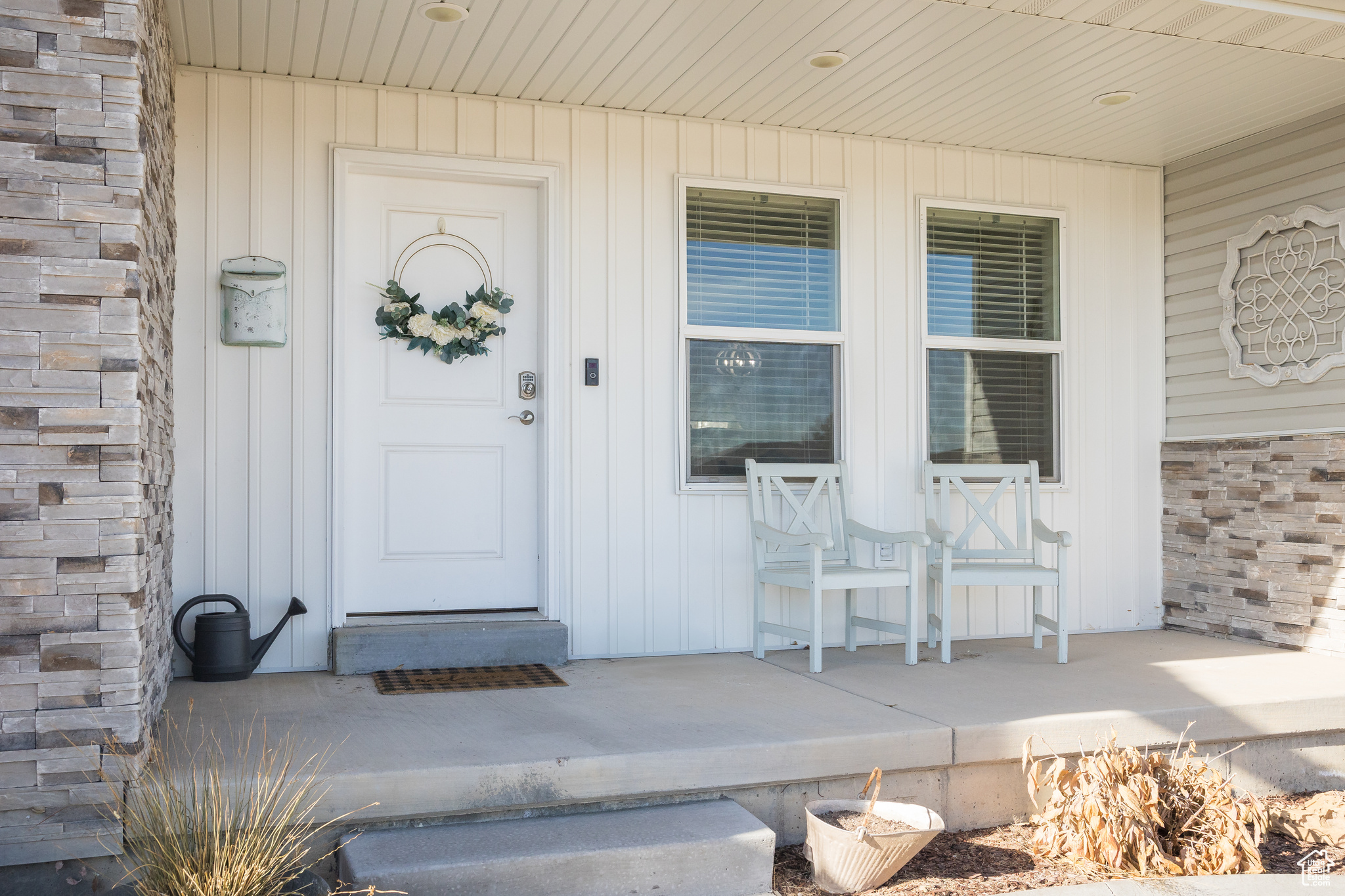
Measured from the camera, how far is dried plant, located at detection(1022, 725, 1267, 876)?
8.93 feet

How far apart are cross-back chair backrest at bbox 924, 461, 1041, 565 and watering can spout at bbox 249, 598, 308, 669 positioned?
8.27 ft

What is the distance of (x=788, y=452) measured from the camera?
4715 mm

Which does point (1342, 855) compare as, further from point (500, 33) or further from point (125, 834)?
point (500, 33)

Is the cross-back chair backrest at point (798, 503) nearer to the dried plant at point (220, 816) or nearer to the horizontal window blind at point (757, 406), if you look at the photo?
the horizontal window blind at point (757, 406)

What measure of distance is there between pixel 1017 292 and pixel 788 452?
4.61 feet

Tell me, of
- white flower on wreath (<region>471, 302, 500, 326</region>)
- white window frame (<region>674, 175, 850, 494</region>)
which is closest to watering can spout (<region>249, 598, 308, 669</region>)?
white flower on wreath (<region>471, 302, 500, 326</region>)

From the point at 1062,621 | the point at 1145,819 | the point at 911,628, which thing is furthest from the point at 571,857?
the point at 1062,621

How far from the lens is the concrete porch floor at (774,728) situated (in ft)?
9.00

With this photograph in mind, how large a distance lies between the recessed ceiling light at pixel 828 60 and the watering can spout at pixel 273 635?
274 cm

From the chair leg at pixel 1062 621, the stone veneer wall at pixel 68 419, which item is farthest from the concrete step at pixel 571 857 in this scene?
the chair leg at pixel 1062 621

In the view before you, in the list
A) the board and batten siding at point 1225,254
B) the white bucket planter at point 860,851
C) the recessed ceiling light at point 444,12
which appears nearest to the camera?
the white bucket planter at point 860,851

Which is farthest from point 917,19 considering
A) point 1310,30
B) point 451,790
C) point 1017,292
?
point 451,790

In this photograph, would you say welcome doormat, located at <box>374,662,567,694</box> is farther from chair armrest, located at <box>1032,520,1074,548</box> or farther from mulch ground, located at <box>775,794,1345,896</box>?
chair armrest, located at <box>1032,520,1074,548</box>

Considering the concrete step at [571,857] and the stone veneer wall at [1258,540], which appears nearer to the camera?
the concrete step at [571,857]
